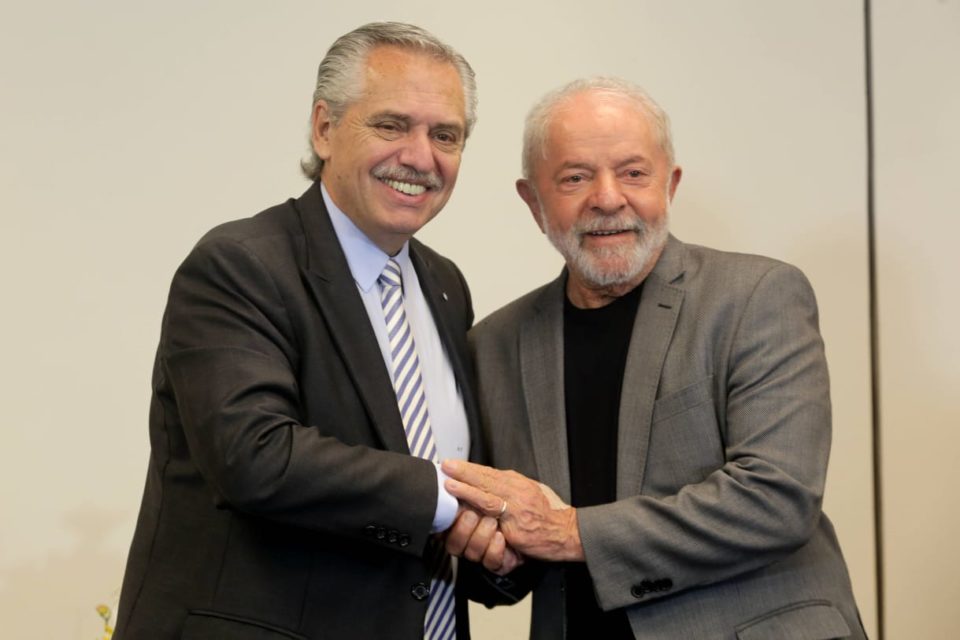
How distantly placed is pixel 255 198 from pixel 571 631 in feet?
5.80

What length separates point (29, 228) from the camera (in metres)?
3.40

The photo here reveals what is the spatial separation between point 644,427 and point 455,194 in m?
1.53

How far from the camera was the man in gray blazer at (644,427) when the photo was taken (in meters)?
2.23

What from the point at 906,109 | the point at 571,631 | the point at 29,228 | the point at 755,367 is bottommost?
the point at 571,631

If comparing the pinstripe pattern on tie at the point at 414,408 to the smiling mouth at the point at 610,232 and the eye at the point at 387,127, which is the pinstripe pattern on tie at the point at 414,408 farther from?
the smiling mouth at the point at 610,232

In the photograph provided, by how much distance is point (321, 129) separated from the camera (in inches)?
95.7

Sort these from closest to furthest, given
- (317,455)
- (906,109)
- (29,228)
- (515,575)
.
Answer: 1. (317,455)
2. (515,575)
3. (29,228)
4. (906,109)

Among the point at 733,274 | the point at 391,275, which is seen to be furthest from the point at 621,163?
the point at 391,275

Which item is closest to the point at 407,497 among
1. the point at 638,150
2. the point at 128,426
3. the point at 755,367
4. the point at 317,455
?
the point at 317,455

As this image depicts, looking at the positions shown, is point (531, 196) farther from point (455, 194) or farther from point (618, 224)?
point (455, 194)

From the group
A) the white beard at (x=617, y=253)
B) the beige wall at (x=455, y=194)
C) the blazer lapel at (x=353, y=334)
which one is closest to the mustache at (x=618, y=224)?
the white beard at (x=617, y=253)

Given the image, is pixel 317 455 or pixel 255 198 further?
pixel 255 198

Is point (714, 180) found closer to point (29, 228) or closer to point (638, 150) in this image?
point (638, 150)

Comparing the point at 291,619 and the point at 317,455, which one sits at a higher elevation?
the point at 317,455
